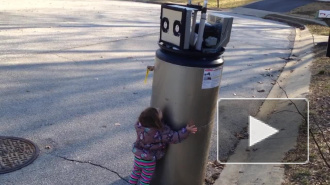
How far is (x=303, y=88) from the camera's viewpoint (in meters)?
7.30

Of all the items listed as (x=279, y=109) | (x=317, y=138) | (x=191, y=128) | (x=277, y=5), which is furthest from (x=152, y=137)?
(x=277, y=5)

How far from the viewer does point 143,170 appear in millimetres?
3494

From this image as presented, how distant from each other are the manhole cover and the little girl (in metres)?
1.31

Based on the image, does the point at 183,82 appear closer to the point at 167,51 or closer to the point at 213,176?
the point at 167,51

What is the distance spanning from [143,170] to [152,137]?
39 centimetres

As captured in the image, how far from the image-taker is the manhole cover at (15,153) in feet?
12.8

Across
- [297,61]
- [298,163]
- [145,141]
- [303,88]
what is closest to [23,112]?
[145,141]

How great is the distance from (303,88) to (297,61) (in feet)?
11.5

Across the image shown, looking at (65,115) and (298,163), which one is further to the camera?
(65,115)

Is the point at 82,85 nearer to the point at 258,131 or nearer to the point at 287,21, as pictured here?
the point at 258,131

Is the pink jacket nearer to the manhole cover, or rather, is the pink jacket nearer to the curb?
the manhole cover
